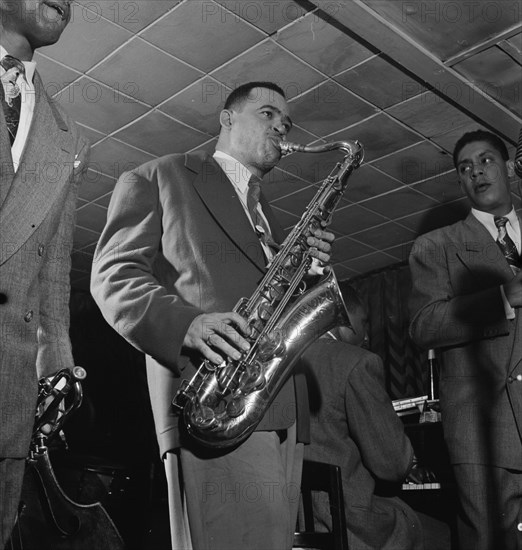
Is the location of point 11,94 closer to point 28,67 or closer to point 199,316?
point 28,67

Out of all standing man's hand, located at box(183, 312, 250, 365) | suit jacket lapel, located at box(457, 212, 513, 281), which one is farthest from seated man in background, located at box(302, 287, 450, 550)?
standing man's hand, located at box(183, 312, 250, 365)

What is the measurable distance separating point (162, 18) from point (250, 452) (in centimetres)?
344

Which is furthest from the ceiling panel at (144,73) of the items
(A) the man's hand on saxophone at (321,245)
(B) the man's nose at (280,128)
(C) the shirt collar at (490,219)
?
(A) the man's hand on saxophone at (321,245)

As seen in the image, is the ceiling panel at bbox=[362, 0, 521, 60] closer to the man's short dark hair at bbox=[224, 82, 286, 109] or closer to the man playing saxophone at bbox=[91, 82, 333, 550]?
the man's short dark hair at bbox=[224, 82, 286, 109]

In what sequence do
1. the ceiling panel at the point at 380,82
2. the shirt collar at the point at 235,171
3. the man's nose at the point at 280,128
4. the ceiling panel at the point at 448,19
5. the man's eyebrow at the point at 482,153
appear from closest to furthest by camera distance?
the shirt collar at the point at 235,171, the man's nose at the point at 280,128, the man's eyebrow at the point at 482,153, the ceiling panel at the point at 448,19, the ceiling panel at the point at 380,82

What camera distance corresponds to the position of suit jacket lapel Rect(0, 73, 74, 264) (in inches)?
66.1

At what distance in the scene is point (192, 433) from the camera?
1.98 meters

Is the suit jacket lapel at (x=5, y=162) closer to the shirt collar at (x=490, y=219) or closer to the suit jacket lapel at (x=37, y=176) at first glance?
the suit jacket lapel at (x=37, y=176)

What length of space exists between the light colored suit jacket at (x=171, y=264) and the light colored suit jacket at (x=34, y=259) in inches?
9.4

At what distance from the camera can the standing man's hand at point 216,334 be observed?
2.02m

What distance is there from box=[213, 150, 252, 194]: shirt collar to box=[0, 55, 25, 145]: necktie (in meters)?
0.93

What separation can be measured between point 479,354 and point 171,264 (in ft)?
4.48

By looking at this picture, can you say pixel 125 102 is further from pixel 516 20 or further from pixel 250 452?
pixel 250 452

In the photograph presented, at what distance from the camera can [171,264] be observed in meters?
2.26
